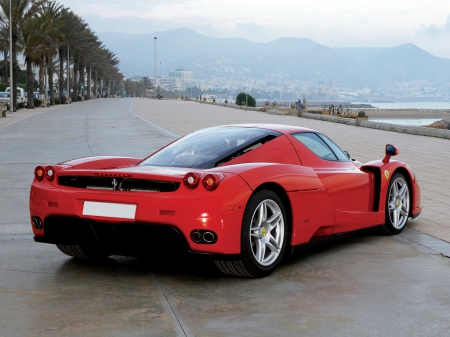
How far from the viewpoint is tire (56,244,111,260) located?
6.55 m

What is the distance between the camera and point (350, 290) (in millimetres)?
5688

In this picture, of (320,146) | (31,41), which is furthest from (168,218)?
(31,41)

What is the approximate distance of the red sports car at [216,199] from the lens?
5590 millimetres

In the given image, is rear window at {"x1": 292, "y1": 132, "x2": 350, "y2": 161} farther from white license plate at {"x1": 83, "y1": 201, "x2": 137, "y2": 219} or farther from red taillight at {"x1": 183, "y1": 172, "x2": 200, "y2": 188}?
white license plate at {"x1": 83, "y1": 201, "x2": 137, "y2": 219}

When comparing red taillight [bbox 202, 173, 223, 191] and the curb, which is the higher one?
red taillight [bbox 202, 173, 223, 191]

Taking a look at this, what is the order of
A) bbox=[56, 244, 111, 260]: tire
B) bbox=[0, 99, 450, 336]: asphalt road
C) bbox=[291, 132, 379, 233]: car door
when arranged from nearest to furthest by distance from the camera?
bbox=[0, 99, 450, 336]: asphalt road, bbox=[56, 244, 111, 260]: tire, bbox=[291, 132, 379, 233]: car door

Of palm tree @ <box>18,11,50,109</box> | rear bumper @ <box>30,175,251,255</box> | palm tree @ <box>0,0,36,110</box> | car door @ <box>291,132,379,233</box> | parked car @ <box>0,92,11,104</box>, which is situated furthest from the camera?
palm tree @ <box>18,11,50,109</box>

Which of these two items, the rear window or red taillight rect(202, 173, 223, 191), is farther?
the rear window

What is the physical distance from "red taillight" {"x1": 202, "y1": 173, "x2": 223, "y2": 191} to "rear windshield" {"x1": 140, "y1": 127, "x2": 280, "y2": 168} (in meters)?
0.56

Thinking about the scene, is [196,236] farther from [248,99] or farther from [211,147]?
[248,99]

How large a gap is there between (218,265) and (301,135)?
177cm

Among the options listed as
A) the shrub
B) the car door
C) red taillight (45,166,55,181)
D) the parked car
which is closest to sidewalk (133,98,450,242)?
the car door

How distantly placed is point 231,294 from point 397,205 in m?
3.12

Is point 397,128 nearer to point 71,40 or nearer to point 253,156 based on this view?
point 253,156
